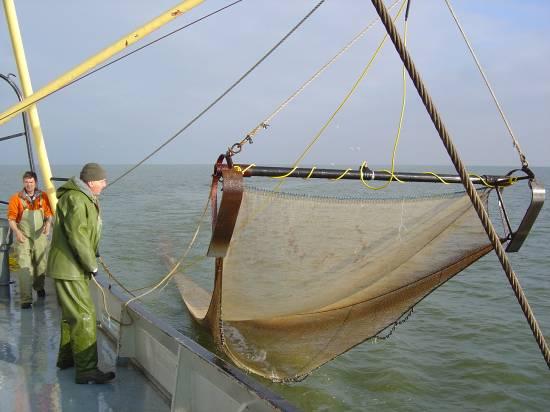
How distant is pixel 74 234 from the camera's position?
3574 mm

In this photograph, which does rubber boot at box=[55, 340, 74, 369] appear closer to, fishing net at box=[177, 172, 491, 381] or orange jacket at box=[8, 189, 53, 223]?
fishing net at box=[177, 172, 491, 381]

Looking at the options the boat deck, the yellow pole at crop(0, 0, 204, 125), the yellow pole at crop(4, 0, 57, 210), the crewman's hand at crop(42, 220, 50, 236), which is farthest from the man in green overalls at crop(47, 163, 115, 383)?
the crewman's hand at crop(42, 220, 50, 236)

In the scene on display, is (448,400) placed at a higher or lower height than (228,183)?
lower

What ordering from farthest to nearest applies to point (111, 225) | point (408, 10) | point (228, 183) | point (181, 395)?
point (111, 225) < point (408, 10) < point (228, 183) < point (181, 395)

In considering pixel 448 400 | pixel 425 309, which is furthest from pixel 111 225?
pixel 448 400

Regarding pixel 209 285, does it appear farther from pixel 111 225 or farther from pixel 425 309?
pixel 111 225

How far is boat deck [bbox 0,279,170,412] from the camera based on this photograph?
11.6ft

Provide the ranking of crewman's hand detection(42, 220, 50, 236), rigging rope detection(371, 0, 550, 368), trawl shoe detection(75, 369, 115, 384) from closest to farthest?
rigging rope detection(371, 0, 550, 368)
trawl shoe detection(75, 369, 115, 384)
crewman's hand detection(42, 220, 50, 236)

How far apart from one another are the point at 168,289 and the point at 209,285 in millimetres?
1197

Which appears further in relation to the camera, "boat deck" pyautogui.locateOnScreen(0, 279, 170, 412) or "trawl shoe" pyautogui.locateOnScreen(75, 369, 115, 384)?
"trawl shoe" pyautogui.locateOnScreen(75, 369, 115, 384)

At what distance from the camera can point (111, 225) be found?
23859 mm

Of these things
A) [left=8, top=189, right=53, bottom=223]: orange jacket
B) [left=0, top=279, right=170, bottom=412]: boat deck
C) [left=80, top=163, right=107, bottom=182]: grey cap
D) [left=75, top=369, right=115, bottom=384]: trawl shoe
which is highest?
[left=80, top=163, right=107, bottom=182]: grey cap

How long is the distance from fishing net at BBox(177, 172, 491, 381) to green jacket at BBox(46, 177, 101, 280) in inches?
45.6

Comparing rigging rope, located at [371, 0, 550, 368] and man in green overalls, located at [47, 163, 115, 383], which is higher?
rigging rope, located at [371, 0, 550, 368]
